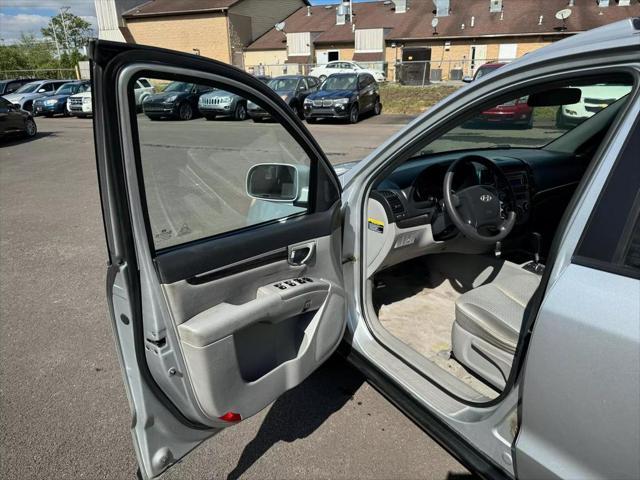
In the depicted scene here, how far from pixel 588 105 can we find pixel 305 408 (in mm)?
2933

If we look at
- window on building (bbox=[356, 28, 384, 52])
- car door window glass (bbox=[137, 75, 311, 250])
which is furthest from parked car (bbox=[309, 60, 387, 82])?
car door window glass (bbox=[137, 75, 311, 250])

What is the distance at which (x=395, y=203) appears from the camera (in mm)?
2721

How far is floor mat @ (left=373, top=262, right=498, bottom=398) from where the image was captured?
9.02 ft

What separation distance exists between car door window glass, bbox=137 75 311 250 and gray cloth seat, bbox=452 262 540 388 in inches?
40.3

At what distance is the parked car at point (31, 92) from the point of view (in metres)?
22.3

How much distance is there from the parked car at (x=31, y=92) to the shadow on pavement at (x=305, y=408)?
24596 millimetres

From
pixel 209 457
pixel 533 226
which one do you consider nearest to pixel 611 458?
pixel 209 457

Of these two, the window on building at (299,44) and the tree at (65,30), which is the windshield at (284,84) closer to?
the window on building at (299,44)

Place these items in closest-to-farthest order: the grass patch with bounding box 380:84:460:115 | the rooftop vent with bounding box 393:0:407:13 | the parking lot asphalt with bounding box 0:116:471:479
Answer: the parking lot asphalt with bounding box 0:116:471:479, the grass patch with bounding box 380:84:460:115, the rooftop vent with bounding box 393:0:407:13

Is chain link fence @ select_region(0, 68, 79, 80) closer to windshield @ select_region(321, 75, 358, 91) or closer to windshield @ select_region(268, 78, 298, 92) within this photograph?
windshield @ select_region(268, 78, 298, 92)

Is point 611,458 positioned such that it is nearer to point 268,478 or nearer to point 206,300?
point 206,300

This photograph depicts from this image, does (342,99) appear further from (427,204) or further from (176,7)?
(176,7)

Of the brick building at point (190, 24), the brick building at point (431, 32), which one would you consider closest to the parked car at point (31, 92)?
the brick building at point (431, 32)

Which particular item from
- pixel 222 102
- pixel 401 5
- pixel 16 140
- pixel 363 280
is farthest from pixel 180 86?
pixel 401 5
